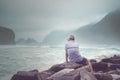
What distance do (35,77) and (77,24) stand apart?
50.8 inches

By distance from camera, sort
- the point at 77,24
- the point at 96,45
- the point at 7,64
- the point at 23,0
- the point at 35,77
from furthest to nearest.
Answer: the point at 96,45 → the point at 77,24 → the point at 23,0 → the point at 7,64 → the point at 35,77

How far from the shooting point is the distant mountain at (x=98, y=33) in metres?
4.23

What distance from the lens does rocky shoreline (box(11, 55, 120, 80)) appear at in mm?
3311

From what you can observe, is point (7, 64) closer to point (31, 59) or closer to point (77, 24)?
point (31, 59)

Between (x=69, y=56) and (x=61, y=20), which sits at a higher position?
(x=61, y=20)

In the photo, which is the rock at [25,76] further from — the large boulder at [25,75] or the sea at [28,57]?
the sea at [28,57]

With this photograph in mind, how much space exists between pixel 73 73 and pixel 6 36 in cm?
124

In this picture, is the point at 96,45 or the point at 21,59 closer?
the point at 21,59

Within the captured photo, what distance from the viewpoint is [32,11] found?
409cm

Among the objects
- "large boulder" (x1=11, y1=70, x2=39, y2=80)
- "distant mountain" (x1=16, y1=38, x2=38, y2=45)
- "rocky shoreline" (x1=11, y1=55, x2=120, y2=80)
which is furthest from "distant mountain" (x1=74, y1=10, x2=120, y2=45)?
"large boulder" (x1=11, y1=70, x2=39, y2=80)

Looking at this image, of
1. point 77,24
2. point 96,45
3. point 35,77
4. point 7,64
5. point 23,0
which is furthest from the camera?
point 96,45

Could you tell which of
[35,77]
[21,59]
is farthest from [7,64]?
[35,77]

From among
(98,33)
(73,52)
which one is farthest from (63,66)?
(98,33)

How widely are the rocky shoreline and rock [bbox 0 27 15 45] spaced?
60 centimetres
